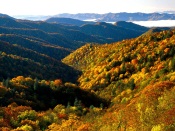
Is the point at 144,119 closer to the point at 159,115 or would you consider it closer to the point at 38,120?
the point at 159,115

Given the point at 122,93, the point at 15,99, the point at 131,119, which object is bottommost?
the point at 122,93

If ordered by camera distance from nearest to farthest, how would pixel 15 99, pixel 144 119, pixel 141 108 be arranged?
pixel 144 119, pixel 141 108, pixel 15 99

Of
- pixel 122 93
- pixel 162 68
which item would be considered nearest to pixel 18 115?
pixel 122 93

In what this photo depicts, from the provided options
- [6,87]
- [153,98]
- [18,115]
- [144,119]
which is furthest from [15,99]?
[144,119]

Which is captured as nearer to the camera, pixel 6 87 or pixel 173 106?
pixel 173 106

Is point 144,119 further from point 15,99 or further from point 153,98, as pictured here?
point 15,99

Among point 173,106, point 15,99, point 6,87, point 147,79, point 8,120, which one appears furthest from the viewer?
point 147,79

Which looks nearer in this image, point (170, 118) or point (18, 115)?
point (170, 118)

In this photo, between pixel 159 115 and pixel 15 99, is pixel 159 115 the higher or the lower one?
the higher one

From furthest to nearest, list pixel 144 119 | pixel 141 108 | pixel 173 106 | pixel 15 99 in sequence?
pixel 15 99, pixel 141 108, pixel 173 106, pixel 144 119
